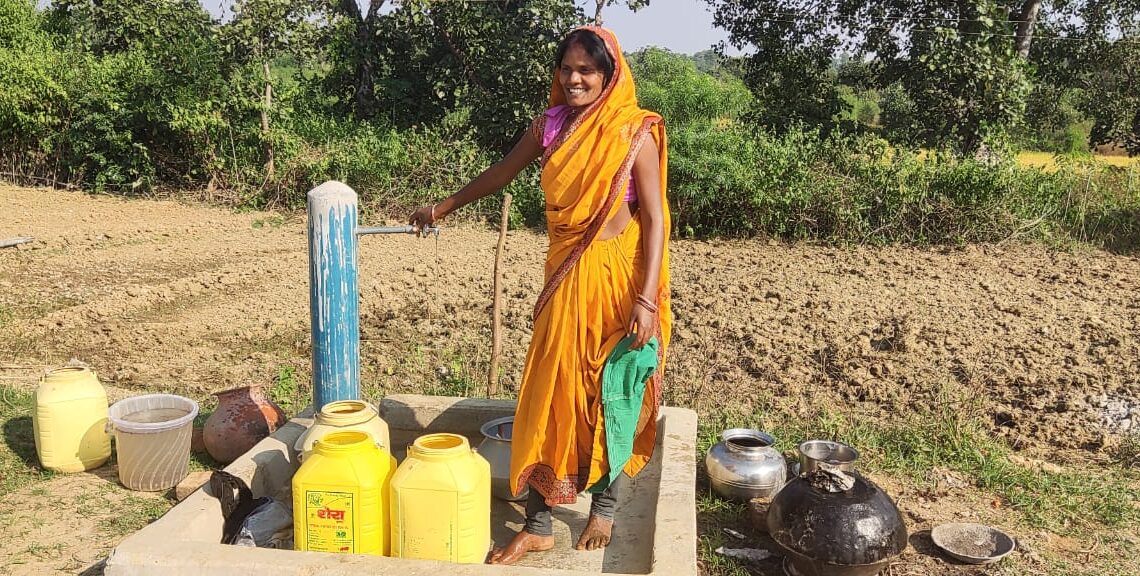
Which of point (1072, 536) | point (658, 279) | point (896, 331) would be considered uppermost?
point (658, 279)

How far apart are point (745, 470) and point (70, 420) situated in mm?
2634

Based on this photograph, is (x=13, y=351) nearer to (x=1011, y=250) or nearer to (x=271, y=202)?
(x=271, y=202)

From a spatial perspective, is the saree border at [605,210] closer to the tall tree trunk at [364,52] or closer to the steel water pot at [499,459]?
the steel water pot at [499,459]

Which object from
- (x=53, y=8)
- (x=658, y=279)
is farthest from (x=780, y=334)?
(x=53, y=8)

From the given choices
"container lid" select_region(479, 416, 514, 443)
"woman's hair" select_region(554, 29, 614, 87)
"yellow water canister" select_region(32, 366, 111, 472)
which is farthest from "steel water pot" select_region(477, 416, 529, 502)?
"yellow water canister" select_region(32, 366, 111, 472)

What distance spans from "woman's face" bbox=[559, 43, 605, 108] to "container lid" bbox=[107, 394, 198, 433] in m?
1.99

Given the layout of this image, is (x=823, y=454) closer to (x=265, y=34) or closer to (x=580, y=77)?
(x=580, y=77)

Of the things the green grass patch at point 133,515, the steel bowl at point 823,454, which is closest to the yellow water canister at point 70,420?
the green grass patch at point 133,515

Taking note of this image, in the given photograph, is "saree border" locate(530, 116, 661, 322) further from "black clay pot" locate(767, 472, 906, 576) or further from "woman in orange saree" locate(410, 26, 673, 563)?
"black clay pot" locate(767, 472, 906, 576)

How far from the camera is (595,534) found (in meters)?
2.79

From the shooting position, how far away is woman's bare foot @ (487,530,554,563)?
267cm

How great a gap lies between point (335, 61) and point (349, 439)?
9.94m

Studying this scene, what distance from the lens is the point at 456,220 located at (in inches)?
367

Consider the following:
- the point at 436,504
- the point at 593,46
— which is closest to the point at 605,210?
the point at 593,46
